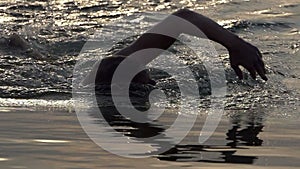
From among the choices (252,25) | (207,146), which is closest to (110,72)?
(207,146)

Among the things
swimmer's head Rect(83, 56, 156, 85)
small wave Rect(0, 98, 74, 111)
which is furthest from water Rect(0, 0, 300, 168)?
swimmer's head Rect(83, 56, 156, 85)

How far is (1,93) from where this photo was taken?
17.5ft

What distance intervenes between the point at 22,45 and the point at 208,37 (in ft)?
10.2

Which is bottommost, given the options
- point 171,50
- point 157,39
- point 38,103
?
point 171,50

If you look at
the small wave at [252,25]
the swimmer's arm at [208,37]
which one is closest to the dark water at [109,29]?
the small wave at [252,25]

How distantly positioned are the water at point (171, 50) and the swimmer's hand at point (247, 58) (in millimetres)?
282

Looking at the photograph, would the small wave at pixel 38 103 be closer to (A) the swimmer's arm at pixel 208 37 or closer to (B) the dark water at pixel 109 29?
(B) the dark water at pixel 109 29

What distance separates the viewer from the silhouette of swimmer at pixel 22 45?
24.2 feet

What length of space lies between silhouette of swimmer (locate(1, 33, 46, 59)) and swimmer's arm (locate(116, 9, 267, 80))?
208cm

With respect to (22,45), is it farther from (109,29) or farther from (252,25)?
(252,25)

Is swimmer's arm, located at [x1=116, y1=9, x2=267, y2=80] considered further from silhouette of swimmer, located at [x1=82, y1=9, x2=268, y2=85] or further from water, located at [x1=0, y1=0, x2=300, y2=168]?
water, located at [x1=0, y1=0, x2=300, y2=168]

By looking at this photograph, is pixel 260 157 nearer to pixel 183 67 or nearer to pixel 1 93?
pixel 1 93

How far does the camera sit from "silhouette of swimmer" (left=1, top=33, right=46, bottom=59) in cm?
739

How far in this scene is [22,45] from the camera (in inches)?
299
